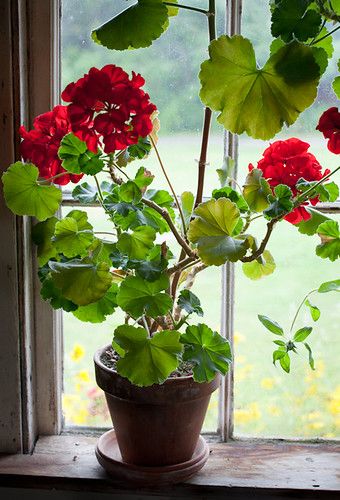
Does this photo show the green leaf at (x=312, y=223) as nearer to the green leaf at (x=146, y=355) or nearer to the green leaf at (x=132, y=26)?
the green leaf at (x=146, y=355)

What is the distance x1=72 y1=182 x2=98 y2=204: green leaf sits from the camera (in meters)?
1.49

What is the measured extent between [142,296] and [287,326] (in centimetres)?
46

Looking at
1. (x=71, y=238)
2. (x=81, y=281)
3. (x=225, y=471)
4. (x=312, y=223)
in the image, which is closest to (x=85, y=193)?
(x=71, y=238)

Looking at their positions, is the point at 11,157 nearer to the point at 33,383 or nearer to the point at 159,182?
the point at 159,182

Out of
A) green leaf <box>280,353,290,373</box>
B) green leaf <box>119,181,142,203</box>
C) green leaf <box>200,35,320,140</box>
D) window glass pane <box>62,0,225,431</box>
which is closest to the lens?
green leaf <box>200,35,320,140</box>

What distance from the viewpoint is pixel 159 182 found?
171 centimetres

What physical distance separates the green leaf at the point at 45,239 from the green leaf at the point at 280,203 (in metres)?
0.46

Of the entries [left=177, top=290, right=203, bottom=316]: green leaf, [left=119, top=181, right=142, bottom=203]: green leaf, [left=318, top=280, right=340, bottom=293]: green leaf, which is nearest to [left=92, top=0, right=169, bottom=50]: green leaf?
[left=119, top=181, right=142, bottom=203]: green leaf

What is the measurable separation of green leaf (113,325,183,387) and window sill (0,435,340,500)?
33 cm

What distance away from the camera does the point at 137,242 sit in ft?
4.65

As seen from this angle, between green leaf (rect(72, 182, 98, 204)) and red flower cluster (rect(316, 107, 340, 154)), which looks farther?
green leaf (rect(72, 182, 98, 204))

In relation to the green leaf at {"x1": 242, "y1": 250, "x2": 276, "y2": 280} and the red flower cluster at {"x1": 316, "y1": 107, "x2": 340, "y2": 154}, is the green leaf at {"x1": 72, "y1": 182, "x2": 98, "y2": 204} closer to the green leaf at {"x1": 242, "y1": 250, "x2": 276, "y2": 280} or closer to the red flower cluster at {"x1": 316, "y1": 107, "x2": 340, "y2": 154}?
the green leaf at {"x1": 242, "y1": 250, "x2": 276, "y2": 280}

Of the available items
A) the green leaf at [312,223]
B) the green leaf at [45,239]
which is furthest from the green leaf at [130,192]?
the green leaf at [312,223]

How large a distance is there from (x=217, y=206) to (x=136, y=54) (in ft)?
1.59
